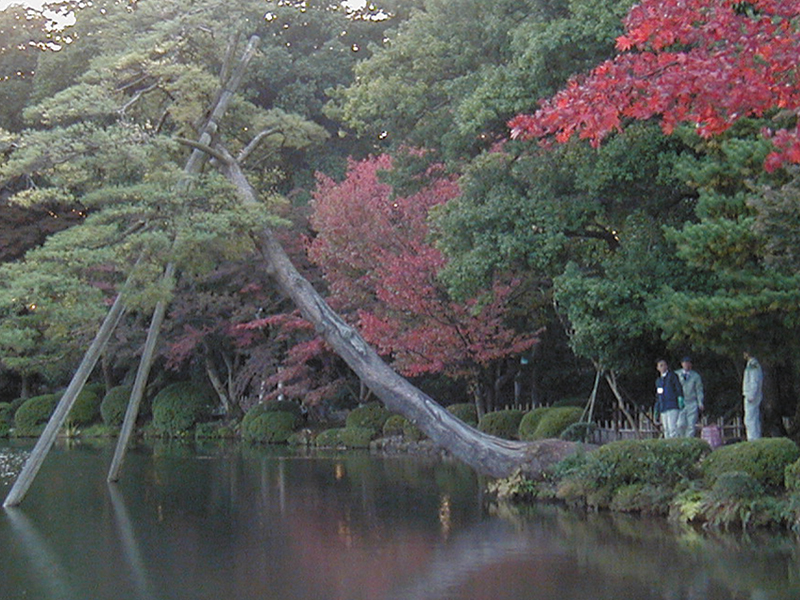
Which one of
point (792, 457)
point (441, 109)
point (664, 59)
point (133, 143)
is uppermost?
point (441, 109)

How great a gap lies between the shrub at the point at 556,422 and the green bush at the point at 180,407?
48.8 feet

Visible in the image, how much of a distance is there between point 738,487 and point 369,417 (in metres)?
15.6

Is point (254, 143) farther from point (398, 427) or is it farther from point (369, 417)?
point (369, 417)

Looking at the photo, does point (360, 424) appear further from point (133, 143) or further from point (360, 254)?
point (133, 143)

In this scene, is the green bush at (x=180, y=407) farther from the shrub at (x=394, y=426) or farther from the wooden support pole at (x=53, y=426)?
the wooden support pole at (x=53, y=426)

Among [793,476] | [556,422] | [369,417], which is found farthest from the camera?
[369,417]

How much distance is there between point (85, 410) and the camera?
33.2 meters

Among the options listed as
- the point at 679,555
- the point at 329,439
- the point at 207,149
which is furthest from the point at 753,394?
the point at 329,439

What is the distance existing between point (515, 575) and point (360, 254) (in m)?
15.0

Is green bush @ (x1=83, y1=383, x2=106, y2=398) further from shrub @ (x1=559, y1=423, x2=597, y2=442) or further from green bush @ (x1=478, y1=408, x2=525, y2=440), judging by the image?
shrub @ (x1=559, y1=423, x2=597, y2=442)

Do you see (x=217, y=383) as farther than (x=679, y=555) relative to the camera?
Yes

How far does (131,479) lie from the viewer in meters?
17.4

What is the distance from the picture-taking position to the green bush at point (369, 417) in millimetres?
25844

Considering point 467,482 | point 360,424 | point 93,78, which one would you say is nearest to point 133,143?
point 93,78
